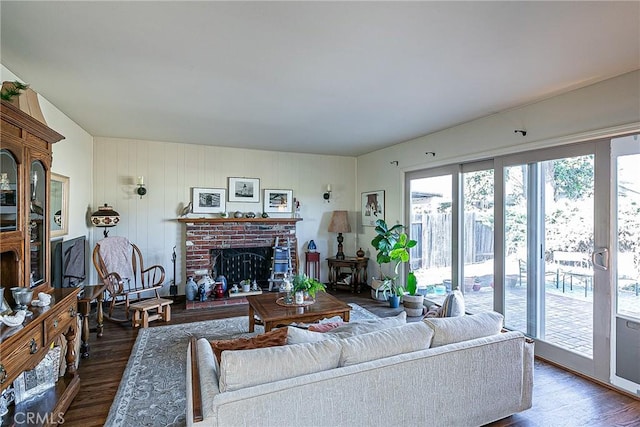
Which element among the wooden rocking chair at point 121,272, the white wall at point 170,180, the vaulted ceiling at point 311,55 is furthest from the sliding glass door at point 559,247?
the wooden rocking chair at point 121,272

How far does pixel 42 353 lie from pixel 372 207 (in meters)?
4.90

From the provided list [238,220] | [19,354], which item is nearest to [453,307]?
[19,354]

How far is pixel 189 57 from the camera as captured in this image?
2.29 m

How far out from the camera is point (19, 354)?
168cm

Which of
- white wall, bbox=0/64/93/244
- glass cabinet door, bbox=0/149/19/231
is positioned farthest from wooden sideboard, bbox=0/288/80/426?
white wall, bbox=0/64/93/244

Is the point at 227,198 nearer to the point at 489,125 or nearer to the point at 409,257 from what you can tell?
the point at 409,257

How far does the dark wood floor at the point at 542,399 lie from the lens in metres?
2.23

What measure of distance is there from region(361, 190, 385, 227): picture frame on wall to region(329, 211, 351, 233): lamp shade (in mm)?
367

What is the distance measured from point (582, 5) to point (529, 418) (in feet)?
8.45

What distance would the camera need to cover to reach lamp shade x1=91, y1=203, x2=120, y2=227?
4489mm

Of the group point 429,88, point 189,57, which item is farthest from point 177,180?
point 429,88

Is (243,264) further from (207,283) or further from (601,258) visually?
(601,258)

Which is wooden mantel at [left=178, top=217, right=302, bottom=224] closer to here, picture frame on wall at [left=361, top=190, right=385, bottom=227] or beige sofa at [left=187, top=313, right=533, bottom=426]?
picture frame on wall at [left=361, top=190, right=385, bottom=227]

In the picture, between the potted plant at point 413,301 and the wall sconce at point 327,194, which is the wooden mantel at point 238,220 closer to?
the wall sconce at point 327,194
